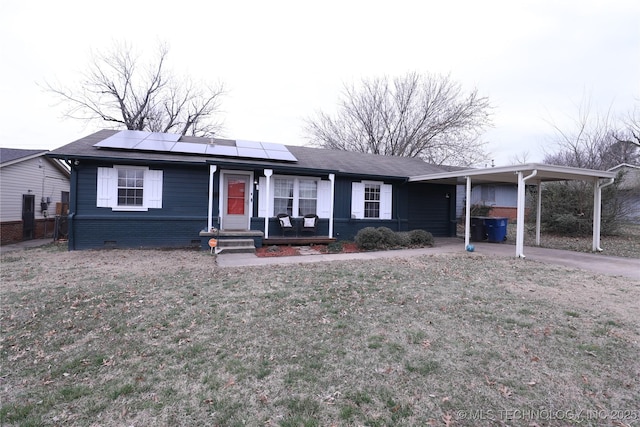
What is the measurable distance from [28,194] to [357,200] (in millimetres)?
14443

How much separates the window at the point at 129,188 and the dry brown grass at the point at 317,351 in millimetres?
4079

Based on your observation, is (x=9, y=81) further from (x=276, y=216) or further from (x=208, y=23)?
(x=276, y=216)

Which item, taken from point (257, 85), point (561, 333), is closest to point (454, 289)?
point (561, 333)

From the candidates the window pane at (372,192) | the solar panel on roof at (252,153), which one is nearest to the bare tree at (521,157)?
the window pane at (372,192)

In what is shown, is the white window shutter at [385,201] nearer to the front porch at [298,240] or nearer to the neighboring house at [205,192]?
the neighboring house at [205,192]

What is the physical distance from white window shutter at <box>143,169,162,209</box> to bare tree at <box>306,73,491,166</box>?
58.2 ft

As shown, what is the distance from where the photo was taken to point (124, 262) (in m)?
7.42

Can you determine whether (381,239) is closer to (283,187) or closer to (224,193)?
(283,187)

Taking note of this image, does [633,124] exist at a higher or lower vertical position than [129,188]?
higher

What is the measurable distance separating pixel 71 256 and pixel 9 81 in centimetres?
937

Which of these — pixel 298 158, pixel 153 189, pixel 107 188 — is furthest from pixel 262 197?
pixel 107 188

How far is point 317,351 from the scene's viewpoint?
3.15 meters

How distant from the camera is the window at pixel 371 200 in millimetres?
12016

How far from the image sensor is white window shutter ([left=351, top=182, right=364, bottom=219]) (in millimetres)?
11750
